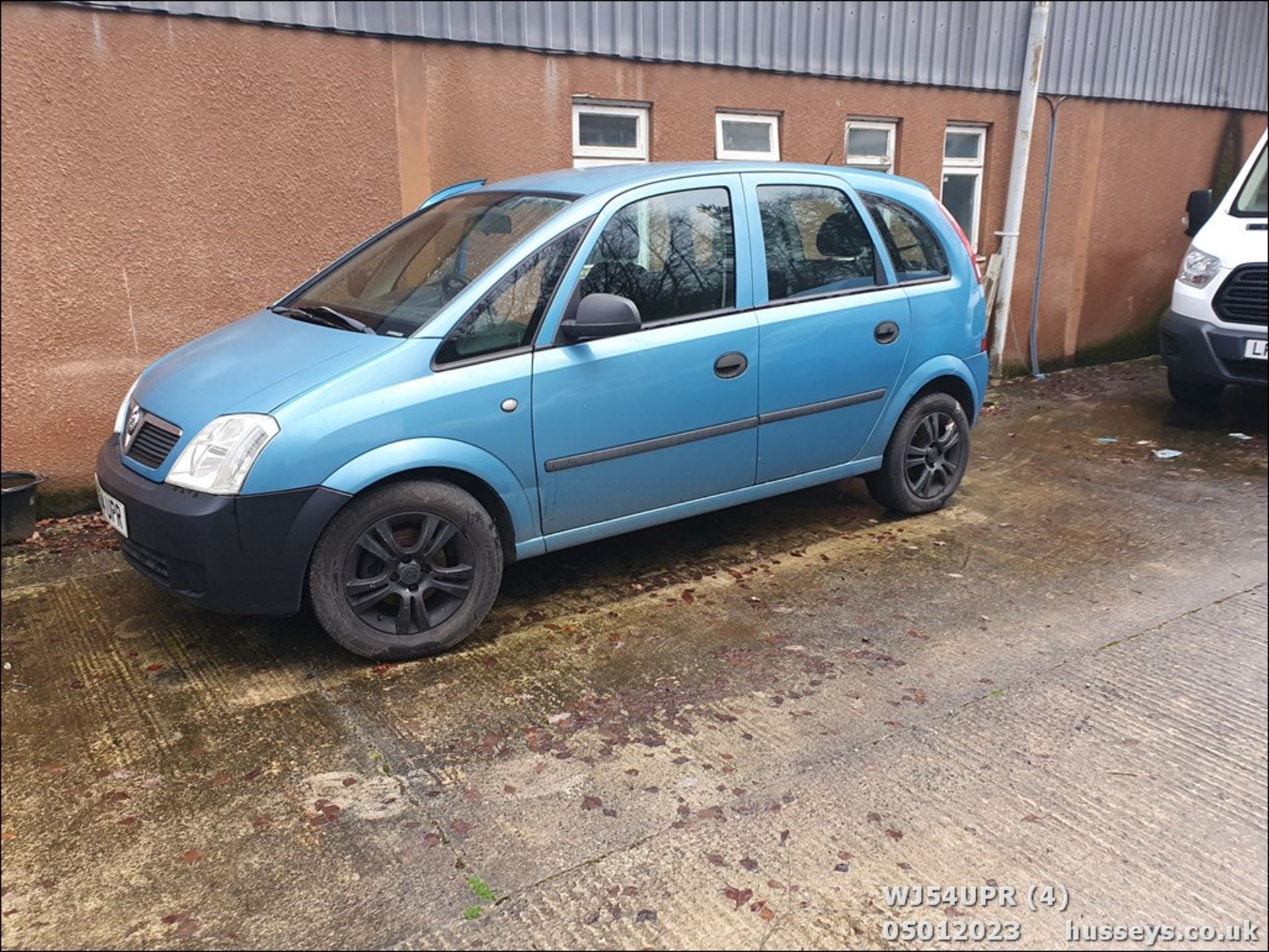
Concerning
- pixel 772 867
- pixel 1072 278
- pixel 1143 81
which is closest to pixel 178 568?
pixel 772 867

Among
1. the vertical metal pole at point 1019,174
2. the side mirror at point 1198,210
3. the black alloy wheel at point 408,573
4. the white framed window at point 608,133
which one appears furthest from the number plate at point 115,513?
the side mirror at point 1198,210

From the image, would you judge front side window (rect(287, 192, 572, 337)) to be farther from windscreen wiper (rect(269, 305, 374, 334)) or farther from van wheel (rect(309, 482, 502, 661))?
van wheel (rect(309, 482, 502, 661))

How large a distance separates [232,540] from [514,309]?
1.37 meters

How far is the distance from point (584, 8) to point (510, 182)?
2.43 meters

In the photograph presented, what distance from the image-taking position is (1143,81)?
9594 millimetres

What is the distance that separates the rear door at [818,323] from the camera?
4469 mm

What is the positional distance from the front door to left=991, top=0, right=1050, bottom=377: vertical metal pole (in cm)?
544

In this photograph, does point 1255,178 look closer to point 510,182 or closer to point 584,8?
point 584,8

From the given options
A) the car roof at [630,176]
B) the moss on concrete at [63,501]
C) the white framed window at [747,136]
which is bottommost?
the moss on concrete at [63,501]

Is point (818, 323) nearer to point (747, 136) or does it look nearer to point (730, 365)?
point (730, 365)

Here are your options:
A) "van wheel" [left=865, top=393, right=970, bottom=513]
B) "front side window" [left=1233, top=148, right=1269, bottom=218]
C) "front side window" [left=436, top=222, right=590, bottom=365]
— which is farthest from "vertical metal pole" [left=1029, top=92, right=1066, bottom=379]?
"front side window" [left=436, top=222, right=590, bottom=365]

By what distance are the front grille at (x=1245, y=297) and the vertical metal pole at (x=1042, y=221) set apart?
239 cm

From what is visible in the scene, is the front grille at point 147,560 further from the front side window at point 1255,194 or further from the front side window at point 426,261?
the front side window at point 1255,194

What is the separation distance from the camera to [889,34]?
7.95m
